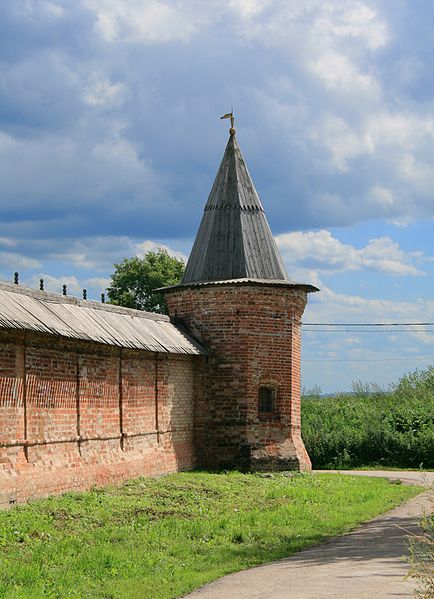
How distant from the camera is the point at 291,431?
21.8 m

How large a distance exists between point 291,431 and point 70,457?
7.58 meters

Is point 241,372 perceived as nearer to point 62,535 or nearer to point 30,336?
point 30,336

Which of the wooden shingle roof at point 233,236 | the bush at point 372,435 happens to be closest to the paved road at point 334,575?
the wooden shingle roof at point 233,236

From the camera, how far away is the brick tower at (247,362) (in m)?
21.5

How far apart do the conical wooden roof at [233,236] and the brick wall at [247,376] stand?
0.83m

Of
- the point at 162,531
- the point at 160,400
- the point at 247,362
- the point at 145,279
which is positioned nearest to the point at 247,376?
the point at 247,362

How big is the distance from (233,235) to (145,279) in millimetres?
20034

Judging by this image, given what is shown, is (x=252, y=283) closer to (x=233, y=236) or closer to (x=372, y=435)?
(x=233, y=236)

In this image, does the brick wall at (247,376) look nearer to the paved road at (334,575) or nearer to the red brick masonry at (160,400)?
the red brick masonry at (160,400)

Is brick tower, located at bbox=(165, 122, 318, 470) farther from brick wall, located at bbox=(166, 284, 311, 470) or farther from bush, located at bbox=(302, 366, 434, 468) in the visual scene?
bush, located at bbox=(302, 366, 434, 468)

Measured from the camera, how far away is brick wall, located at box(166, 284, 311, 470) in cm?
2148

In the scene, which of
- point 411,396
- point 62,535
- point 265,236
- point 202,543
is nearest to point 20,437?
point 62,535

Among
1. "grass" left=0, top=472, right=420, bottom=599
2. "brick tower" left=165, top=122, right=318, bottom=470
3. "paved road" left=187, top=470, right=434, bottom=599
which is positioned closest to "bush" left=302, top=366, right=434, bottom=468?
"brick tower" left=165, top=122, right=318, bottom=470

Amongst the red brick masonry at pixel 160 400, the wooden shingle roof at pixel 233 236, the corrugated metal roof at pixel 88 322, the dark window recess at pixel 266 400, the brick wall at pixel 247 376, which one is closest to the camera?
the red brick masonry at pixel 160 400
